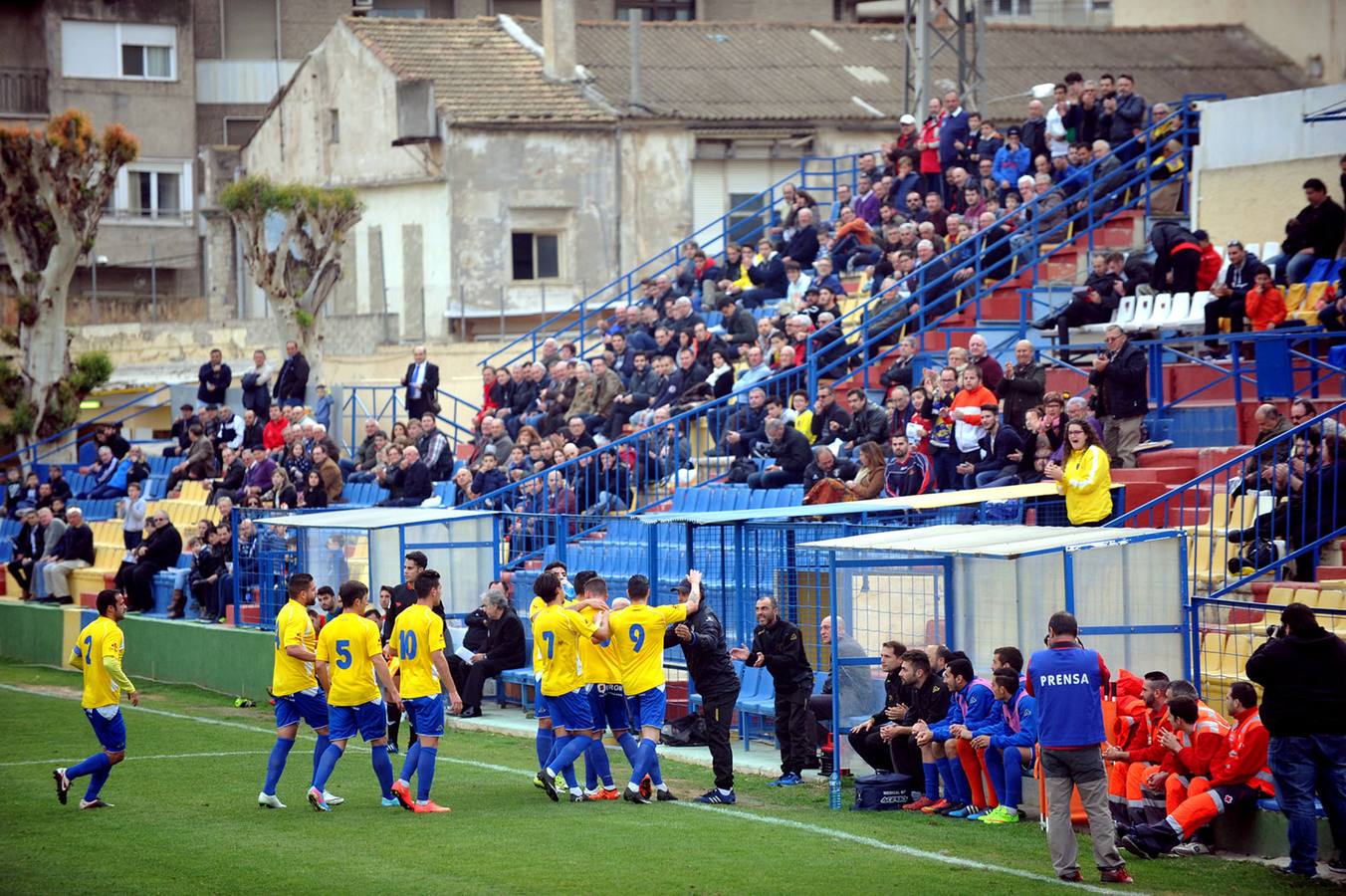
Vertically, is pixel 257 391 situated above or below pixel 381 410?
above

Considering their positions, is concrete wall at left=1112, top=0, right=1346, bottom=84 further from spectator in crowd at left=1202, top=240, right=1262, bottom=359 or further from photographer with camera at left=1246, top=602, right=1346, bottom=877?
photographer with camera at left=1246, top=602, right=1346, bottom=877

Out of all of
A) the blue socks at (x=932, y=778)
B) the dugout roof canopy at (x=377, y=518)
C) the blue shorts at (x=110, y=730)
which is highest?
the dugout roof canopy at (x=377, y=518)

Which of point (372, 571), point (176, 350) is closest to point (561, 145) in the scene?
point (176, 350)

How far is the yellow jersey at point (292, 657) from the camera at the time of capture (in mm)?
15094

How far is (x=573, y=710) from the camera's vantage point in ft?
48.9

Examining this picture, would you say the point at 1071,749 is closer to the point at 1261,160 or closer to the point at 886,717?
the point at 886,717

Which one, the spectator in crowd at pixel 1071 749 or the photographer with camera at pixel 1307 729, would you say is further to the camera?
the photographer with camera at pixel 1307 729

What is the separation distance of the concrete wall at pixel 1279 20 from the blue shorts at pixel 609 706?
77.0ft

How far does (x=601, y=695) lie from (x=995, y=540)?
327 cm

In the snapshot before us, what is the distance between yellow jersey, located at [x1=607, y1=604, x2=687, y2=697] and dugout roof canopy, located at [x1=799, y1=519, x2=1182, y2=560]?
1443 mm

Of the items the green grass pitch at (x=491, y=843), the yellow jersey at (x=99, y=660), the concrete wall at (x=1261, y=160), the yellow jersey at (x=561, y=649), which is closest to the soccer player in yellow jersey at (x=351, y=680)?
the green grass pitch at (x=491, y=843)

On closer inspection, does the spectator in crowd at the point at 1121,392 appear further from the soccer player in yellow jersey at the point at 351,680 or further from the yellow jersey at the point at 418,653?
the soccer player in yellow jersey at the point at 351,680

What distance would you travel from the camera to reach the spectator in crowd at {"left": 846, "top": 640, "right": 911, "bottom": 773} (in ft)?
48.6

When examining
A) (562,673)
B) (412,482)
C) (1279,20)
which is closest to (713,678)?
(562,673)
